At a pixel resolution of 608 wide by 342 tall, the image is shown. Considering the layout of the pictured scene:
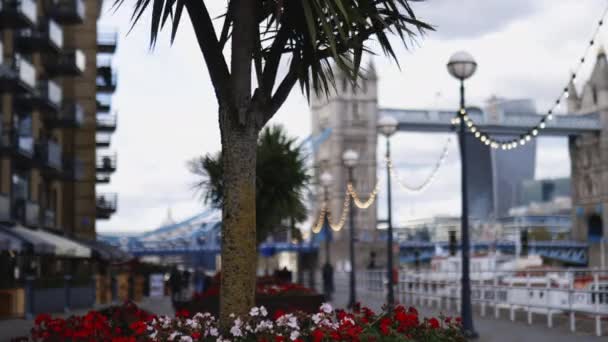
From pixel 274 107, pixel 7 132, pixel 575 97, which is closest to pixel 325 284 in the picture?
pixel 7 132

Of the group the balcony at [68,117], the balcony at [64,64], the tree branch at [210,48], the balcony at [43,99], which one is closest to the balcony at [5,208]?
the balcony at [43,99]

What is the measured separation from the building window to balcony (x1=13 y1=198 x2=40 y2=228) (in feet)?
333

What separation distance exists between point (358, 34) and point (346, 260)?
354 feet

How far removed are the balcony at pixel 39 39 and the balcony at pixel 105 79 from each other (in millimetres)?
20426

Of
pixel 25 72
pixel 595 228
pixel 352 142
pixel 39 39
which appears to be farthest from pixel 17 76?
pixel 595 228

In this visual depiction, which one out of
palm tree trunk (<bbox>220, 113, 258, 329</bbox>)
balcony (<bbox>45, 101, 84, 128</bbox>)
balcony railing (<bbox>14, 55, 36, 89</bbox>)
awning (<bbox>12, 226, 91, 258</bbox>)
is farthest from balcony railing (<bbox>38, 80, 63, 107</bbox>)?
palm tree trunk (<bbox>220, 113, 258, 329</bbox>)

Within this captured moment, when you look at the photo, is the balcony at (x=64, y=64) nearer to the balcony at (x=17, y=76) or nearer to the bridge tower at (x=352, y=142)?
the balcony at (x=17, y=76)

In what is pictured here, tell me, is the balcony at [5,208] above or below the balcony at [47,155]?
below

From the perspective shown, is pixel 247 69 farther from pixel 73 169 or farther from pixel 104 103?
pixel 104 103

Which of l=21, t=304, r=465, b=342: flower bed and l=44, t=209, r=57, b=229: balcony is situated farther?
l=44, t=209, r=57, b=229: balcony

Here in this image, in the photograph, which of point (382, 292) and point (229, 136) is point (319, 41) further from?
point (382, 292)

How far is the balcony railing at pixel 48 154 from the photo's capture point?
44.2 meters

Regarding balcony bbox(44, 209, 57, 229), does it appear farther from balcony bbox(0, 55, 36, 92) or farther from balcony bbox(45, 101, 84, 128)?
balcony bbox(0, 55, 36, 92)

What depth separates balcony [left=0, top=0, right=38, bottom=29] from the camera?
3878 centimetres
